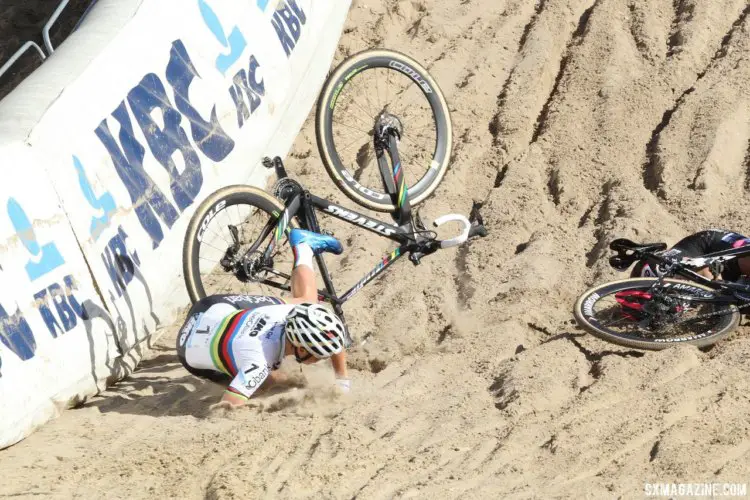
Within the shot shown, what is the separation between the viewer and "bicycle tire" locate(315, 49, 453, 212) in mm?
7863

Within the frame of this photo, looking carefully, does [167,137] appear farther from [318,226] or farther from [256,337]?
[256,337]

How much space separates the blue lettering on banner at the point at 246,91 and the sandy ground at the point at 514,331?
934 millimetres

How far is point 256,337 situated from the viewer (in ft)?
22.8

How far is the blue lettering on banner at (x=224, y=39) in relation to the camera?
9688 mm

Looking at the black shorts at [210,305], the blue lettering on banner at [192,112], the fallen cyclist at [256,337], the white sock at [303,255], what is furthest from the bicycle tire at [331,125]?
the blue lettering on banner at [192,112]

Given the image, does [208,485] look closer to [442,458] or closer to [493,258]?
[442,458]

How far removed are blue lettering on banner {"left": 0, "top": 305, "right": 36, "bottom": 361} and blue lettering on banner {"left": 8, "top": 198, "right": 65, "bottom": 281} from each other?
34cm

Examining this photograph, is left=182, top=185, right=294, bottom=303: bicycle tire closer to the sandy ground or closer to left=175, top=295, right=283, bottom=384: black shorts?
left=175, top=295, right=283, bottom=384: black shorts

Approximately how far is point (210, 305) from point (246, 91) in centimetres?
343

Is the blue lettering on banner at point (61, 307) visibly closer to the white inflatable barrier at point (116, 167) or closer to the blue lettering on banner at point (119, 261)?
the white inflatable barrier at point (116, 167)

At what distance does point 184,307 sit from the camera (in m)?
9.17

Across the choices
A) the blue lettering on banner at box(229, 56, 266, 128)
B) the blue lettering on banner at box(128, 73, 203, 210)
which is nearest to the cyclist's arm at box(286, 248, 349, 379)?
the blue lettering on banner at box(128, 73, 203, 210)

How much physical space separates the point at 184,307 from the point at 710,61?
5.92m

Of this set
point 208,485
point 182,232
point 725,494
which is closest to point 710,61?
point 182,232
